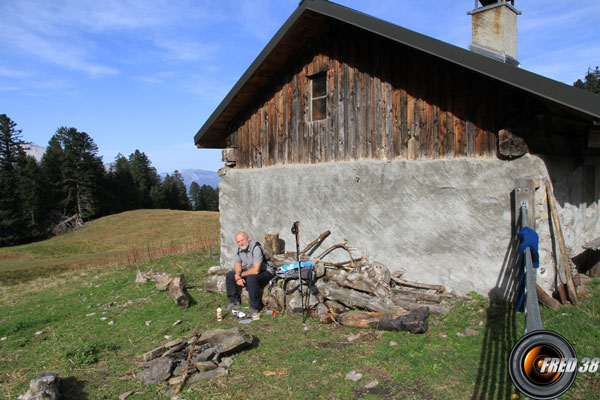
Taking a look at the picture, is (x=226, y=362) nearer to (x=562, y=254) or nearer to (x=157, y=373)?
(x=157, y=373)

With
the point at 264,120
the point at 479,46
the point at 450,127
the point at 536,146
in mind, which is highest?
the point at 479,46

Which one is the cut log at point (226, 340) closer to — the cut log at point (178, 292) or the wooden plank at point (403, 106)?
the cut log at point (178, 292)

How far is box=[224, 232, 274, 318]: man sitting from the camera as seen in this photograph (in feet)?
25.3

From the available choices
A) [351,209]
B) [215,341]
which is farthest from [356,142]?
[215,341]

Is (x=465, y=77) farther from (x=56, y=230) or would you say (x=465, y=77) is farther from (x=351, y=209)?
(x=56, y=230)

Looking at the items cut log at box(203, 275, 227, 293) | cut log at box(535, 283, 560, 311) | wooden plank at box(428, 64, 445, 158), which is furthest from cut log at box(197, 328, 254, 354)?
wooden plank at box(428, 64, 445, 158)

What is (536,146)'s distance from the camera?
6.27m

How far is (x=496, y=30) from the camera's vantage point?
29.2 feet

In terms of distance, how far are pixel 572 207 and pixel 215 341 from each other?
699 centimetres

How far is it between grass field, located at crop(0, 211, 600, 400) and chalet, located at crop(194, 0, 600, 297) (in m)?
1.16

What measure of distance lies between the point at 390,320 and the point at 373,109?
13.6ft

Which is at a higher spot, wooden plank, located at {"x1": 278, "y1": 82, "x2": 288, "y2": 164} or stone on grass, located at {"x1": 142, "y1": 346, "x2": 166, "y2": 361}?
wooden plank, located at {"x1": 278, "y1": 82, "x2": 288, "y2": 164}

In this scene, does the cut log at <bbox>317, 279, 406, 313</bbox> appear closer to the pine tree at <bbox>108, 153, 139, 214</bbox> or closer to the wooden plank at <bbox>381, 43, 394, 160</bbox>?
the wooden plank at <bbox>381, 43, 394, 160</bbox>

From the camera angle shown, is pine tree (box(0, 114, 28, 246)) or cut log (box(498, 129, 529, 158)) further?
pine tree (box(0, 114, 28, 246))
